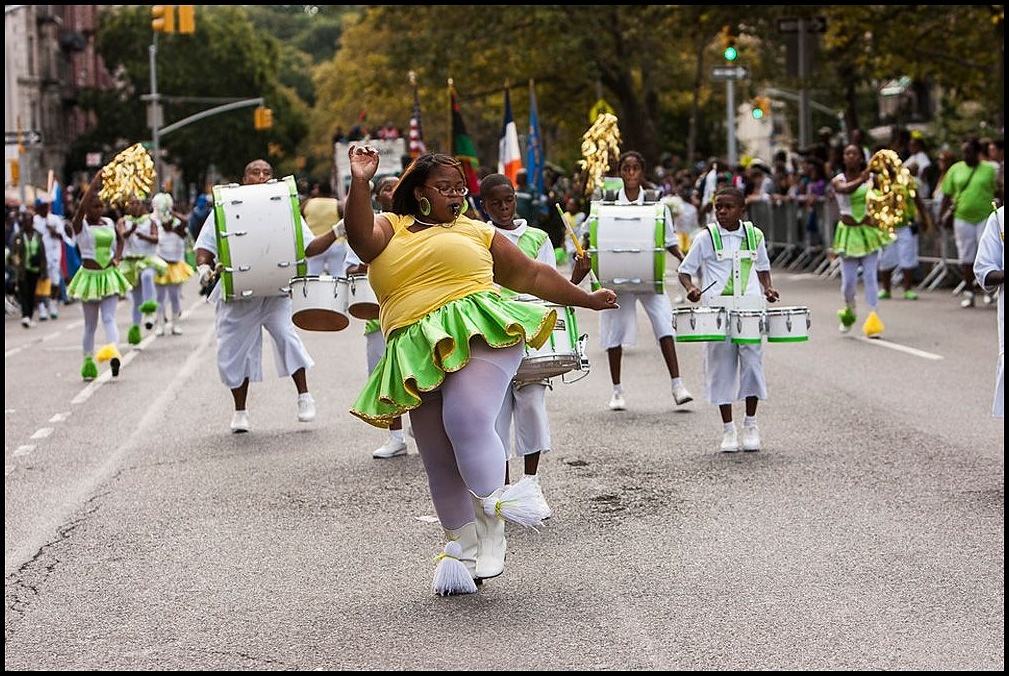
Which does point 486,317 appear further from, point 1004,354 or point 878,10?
point 878,10

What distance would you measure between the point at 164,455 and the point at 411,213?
512 cm

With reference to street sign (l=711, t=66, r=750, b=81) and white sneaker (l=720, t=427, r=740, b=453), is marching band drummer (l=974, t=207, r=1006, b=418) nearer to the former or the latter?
white sneaker (l=720, t=427, r=740, b=453)

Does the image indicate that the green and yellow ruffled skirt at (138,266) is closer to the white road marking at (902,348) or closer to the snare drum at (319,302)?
the white road marking at (902,348)

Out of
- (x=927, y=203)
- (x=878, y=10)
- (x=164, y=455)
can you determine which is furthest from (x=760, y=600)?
(x=878, y=10)

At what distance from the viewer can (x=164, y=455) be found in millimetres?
11859

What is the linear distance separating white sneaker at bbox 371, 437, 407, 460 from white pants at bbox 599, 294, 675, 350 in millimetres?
2539

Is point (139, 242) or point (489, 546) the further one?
point (139, 242)

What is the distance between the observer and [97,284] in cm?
1686

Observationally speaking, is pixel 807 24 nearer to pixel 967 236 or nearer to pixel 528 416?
pixel 967 236

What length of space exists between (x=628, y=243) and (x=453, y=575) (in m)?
5.58

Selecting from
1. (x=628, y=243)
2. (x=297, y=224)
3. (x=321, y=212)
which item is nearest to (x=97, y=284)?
(x=321, y=212)

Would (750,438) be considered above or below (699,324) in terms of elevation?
below

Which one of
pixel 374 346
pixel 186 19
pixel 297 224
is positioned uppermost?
pixel 186 19

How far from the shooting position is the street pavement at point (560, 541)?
21.3 ft
